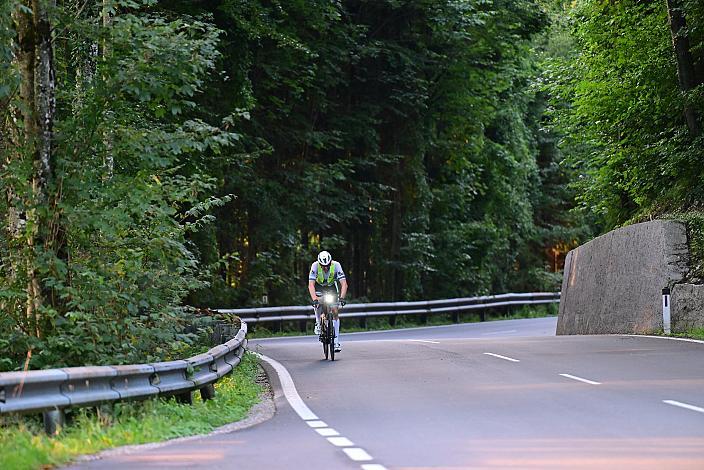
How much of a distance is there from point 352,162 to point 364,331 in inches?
221

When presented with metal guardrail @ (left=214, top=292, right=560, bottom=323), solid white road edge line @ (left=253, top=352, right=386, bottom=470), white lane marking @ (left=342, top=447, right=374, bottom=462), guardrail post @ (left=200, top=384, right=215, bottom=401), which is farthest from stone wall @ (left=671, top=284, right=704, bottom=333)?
white lane marking @ (left=342, top=447, right=374, bottom=462)

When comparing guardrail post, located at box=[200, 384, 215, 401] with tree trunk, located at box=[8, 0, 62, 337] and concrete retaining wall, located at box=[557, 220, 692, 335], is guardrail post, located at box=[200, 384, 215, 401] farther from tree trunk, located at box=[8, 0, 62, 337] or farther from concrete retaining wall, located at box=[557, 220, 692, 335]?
concrete retaining wall, located at box=[557, 220, 692, 335]

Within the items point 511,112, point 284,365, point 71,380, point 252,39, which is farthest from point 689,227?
point 511,112

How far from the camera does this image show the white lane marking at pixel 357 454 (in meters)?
9.28

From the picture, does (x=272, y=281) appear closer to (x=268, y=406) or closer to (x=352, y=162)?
(x=352, y=162)

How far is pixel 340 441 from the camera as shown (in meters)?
10.4

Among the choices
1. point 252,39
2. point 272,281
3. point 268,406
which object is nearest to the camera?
point 268,406

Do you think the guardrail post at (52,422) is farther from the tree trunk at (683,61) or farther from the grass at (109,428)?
the tree trunk at (683,61)

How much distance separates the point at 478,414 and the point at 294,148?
26.1m

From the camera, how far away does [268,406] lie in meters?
14.2

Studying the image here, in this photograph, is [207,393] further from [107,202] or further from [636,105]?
[636,105]

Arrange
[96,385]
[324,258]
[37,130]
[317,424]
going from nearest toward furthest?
1. [96,385]
2. [317,424]
3. [37,130]
4. [324,258]

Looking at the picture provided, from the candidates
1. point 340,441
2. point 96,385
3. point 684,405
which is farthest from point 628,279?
point 96,385

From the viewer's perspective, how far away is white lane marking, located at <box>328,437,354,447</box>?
1018cm
